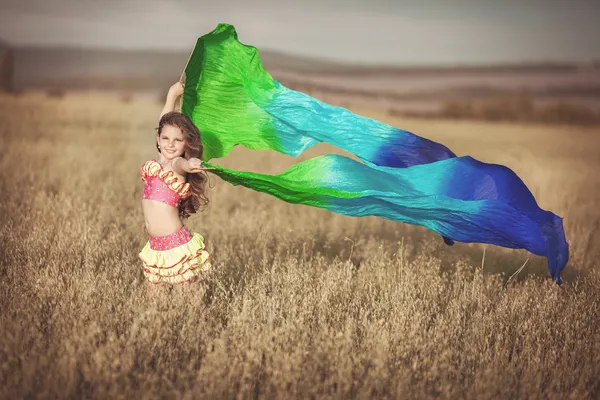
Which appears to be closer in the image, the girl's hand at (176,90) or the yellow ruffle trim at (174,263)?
the yellow ruffle trim at (174,263)

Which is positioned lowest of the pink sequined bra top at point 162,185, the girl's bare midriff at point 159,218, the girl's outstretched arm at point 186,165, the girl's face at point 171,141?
the girl's bare midriff at point 159,218

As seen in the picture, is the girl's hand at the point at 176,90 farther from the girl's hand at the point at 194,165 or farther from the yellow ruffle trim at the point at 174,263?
the yellow ruffle trim at the point at 174,263

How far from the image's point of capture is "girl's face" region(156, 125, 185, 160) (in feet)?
14.6

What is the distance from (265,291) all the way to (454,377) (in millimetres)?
1657

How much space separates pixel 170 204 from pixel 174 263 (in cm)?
43

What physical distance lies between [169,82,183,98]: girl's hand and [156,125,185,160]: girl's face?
0.57m

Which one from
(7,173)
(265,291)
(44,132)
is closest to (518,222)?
(265,291)

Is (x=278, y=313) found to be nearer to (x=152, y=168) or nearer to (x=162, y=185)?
(x=162, y=185)

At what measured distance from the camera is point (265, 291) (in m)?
4.95

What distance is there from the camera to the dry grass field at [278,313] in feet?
12.0

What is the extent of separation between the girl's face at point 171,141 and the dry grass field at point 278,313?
1009mm

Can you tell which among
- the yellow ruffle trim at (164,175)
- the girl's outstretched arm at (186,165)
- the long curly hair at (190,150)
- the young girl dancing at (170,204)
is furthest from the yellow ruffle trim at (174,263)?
the girl's outstretched arm at (186,165)

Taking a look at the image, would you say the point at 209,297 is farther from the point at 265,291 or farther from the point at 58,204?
the point at 58,204

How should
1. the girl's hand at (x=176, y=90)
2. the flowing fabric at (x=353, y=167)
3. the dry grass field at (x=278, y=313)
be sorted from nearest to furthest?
the dry grass field at (x=278, y=313), the flowing fabric at (x=353, y=167), the girl's hand at (x=176, y=90)
